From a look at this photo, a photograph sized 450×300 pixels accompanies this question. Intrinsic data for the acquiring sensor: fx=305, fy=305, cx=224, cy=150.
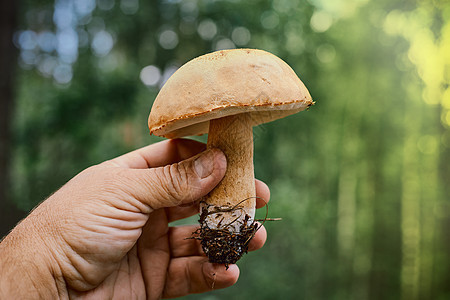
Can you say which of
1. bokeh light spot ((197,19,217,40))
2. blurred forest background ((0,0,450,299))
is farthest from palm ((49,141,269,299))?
bokeh light spot ((197,19,217,40))

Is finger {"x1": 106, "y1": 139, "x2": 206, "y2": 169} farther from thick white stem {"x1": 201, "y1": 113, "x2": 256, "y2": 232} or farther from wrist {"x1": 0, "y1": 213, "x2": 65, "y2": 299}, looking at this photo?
wrist {"x1": 0, "y1": 213, "x2": 65, "y2": 299}

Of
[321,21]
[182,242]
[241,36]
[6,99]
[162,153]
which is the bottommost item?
[182,242]

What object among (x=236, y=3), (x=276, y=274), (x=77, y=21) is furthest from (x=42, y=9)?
(x=276, y=274)

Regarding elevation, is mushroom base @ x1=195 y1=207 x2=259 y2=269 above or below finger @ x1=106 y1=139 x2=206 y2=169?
below

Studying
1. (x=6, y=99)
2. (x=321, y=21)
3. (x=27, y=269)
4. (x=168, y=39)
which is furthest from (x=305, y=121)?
(x=27, y=269)

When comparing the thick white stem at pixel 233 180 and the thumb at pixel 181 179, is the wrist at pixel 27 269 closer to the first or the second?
the thumb at pixel 181 179

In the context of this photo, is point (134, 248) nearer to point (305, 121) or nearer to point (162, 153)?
point (162, 153)

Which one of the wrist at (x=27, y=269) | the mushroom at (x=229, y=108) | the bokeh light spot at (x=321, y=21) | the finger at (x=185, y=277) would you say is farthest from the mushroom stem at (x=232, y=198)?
the bokeh light spot at (x=321, y=21)
